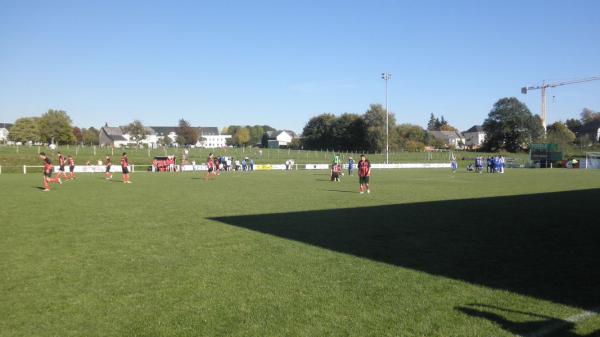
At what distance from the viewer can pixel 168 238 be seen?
404 inches

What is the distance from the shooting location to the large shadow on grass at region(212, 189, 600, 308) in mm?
6977

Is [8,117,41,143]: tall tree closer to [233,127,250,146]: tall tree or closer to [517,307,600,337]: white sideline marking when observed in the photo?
[233,127,250,146]: tall tree

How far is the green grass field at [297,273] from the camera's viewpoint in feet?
17.1

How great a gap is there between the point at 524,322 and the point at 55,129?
110 metres

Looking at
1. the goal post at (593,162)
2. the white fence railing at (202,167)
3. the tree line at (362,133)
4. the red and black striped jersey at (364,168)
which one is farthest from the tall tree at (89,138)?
the red and black striped jersey at (364,168)

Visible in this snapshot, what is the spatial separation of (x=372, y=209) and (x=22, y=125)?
356 ft

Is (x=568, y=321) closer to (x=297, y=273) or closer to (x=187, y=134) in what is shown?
(x=297, y=273)

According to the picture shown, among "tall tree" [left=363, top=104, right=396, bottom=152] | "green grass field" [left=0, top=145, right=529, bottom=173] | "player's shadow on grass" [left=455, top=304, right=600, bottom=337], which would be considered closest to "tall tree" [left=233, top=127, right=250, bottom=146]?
"tall tree" [left=363, top=104, right=396, bottom=152]

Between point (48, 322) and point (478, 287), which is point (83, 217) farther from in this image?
point (478, 287)

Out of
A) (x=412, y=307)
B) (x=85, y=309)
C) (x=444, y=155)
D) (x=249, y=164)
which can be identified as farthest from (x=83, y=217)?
(x=444, y=155)

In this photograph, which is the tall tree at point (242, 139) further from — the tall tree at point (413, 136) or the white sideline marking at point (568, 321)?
the white sideline marking at point (568, 321)

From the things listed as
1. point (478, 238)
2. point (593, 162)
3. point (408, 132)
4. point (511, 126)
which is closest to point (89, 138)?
point (408, 132)

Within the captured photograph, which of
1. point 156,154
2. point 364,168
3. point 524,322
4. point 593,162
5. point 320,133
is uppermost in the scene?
point 320,133

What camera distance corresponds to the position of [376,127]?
98750 mm
